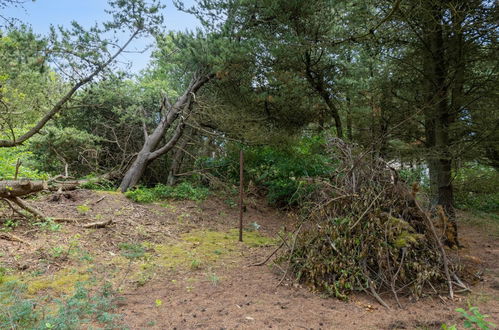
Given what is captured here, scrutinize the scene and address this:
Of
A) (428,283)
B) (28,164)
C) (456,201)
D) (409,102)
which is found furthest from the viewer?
(456,201)

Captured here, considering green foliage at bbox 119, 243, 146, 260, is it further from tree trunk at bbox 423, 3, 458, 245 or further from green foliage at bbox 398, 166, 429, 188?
tree trunk at bbox 423, 3, 458, 245

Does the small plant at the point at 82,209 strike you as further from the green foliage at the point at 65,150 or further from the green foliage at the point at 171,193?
the green foliage at the point at 65,150

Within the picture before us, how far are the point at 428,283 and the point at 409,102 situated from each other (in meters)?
3.76

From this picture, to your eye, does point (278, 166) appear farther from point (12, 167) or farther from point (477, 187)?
point (12, 167)

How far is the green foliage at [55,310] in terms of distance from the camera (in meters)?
2.19

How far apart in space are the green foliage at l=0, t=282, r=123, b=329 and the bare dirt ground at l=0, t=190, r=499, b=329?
16 cm

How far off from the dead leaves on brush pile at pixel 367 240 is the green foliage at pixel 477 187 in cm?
223

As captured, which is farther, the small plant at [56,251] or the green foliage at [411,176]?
the green foliage at [411,176]

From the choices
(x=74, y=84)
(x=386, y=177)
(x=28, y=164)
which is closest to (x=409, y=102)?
(x=386, y=177)

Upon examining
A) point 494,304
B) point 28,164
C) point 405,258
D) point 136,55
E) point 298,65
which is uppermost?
point 298,65

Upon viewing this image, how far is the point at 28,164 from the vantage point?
9.59m

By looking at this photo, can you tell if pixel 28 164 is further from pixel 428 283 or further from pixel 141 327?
pixel 428 283

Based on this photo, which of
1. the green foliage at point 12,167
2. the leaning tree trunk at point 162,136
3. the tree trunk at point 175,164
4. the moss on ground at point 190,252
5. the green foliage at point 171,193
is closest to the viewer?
the moss on ground at point 190,252

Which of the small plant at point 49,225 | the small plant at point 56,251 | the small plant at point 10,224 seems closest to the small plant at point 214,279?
the small plant at point 56,251
